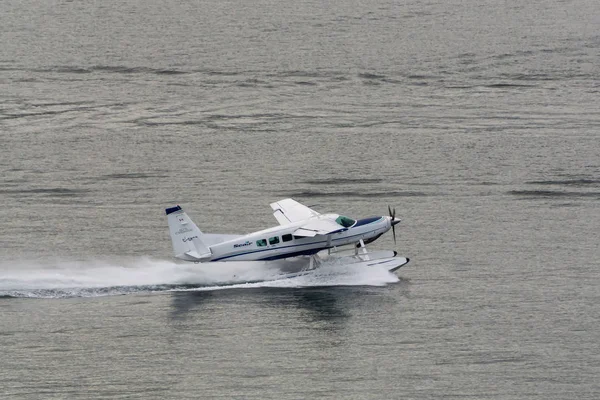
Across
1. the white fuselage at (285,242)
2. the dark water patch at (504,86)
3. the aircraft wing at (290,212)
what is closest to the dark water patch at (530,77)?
the dark water patch at (504,86)

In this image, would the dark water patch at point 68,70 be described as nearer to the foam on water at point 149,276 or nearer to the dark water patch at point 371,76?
the dark water patch at point 371,76

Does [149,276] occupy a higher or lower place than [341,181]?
lower

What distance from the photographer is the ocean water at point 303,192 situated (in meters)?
58.6

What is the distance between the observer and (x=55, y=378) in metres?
56.8

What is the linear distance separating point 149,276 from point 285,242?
28.5ft

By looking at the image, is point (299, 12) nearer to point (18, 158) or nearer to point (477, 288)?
point (18, 158)

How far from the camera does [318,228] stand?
2702 inches

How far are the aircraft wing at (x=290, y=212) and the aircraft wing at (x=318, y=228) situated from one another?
5.95 feet

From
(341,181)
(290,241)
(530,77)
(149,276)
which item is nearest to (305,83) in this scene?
(530,77)

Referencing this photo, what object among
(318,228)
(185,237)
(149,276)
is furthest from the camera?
(149,276)

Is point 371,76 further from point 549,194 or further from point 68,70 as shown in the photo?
point 549,194

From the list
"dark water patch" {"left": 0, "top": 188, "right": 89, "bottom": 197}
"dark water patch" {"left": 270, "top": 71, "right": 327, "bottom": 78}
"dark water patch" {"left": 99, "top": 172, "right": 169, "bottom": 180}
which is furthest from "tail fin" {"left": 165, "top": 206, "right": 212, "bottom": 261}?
"dark water patch" {"left": 270, "top": 71, "right": 327, "bottom": 78}

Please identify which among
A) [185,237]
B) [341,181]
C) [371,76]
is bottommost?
[185,237]

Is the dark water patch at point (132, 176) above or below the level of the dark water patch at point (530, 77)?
below
